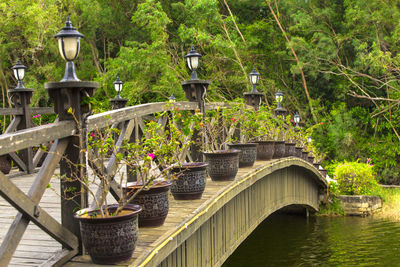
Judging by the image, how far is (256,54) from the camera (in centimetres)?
2903

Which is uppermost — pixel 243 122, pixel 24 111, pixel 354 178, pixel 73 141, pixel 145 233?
pixel 24 111

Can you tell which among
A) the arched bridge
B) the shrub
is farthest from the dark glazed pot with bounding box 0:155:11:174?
the shrub

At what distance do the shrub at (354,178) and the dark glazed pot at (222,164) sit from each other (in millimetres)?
15643

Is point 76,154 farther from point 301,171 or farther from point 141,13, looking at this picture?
point 141,13

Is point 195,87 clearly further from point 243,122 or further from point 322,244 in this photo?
point 322,244

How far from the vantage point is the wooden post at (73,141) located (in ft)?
11.9

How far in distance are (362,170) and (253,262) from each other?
346 inches

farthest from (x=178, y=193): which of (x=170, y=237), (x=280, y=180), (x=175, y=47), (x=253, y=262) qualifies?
(x=175, y=47)

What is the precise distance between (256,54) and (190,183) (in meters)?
24.3

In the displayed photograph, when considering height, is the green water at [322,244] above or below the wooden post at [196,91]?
below

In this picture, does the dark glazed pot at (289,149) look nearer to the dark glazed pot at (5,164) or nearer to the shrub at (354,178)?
the dark glazed pot at (5,164)

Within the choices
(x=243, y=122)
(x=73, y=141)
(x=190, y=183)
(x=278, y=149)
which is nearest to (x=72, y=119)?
(x=73, y=141)

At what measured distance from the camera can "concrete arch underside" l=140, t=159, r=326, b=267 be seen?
5523mm

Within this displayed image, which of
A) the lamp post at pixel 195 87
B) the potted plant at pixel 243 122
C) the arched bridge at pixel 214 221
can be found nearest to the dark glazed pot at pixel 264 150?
the arched bridge at pixel 214 221
